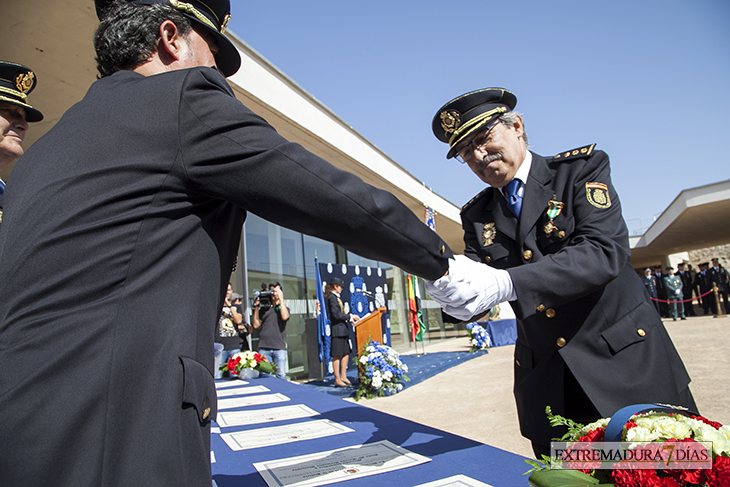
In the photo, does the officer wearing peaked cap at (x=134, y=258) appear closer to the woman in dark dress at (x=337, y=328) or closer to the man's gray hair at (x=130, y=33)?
the man's gray hair at (x=130, y=33)

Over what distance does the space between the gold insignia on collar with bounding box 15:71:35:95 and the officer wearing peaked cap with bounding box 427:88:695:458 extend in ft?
9.07

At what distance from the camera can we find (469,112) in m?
2.02

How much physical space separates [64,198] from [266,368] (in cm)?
418

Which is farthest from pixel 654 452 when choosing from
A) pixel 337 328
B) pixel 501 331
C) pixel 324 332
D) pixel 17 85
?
pixel 501 331

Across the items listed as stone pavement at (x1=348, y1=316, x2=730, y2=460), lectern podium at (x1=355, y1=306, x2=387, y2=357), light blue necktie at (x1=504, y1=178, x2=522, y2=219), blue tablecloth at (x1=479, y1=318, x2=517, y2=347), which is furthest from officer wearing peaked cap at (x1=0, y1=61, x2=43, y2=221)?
blue tablecloth at (x1=479, y1=318, x2=517, y2=347)

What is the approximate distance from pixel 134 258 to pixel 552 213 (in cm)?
158

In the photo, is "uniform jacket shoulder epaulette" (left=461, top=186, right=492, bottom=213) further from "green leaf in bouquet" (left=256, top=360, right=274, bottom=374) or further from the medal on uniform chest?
"green leaf in bouquet" (left=256, top=360, right=274, bottom=374)

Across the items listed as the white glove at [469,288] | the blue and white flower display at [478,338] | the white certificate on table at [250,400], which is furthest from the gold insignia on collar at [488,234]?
the blue and white flower display at [478,338]

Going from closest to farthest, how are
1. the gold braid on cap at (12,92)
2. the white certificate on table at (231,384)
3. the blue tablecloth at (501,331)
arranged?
the gold braid on cap at (12,92), the white certificate on table at (231,384), the blue tablecloth at (501,331)

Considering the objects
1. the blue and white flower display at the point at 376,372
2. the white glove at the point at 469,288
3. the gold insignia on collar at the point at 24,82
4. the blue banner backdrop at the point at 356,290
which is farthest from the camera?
the blue banner backdrop at the point at 356,290

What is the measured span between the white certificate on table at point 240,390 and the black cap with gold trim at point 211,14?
2823 millimetres

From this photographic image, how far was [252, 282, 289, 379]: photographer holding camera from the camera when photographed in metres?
6.89

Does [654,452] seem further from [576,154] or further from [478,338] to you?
[478,338]

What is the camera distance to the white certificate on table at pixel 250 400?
284cm
